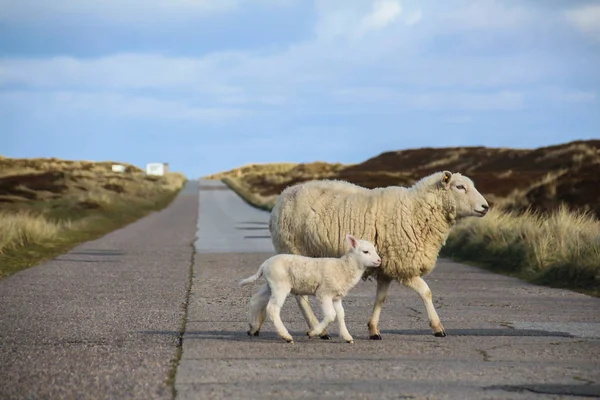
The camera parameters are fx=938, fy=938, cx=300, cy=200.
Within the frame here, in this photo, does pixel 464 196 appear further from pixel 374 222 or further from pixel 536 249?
pixel 536 249

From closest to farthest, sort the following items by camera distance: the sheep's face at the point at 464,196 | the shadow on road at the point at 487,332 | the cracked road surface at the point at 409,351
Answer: the cracked road surface at the point at 409,351
the shadow on road at the point at 487,332
the sheep's face at the point at 464,196

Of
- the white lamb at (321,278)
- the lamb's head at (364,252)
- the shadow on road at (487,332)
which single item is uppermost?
the lamb's head at (364,252)

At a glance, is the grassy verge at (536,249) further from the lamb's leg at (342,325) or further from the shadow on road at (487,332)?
the lamb's leg at (342,325)

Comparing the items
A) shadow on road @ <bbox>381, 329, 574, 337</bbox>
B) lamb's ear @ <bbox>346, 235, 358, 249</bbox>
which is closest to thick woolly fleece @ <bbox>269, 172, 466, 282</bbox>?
shadow on road @ <bbox>381, 329, 574, 337</bbox>

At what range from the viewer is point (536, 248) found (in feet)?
60.0

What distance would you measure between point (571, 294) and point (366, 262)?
20.9 feet

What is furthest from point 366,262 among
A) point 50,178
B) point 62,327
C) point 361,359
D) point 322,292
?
point 50,178

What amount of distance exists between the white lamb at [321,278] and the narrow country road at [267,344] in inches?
12.5

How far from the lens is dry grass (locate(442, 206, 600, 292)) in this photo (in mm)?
16438

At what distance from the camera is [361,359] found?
869 centimetres

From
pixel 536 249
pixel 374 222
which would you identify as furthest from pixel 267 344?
pixel 536 249

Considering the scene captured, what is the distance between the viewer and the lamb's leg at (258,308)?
9914mm

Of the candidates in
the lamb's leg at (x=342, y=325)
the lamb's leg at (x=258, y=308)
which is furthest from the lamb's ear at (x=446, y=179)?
the lamb's leg at (x=258, y=308)

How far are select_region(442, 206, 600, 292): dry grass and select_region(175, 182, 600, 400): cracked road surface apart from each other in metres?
1.27
